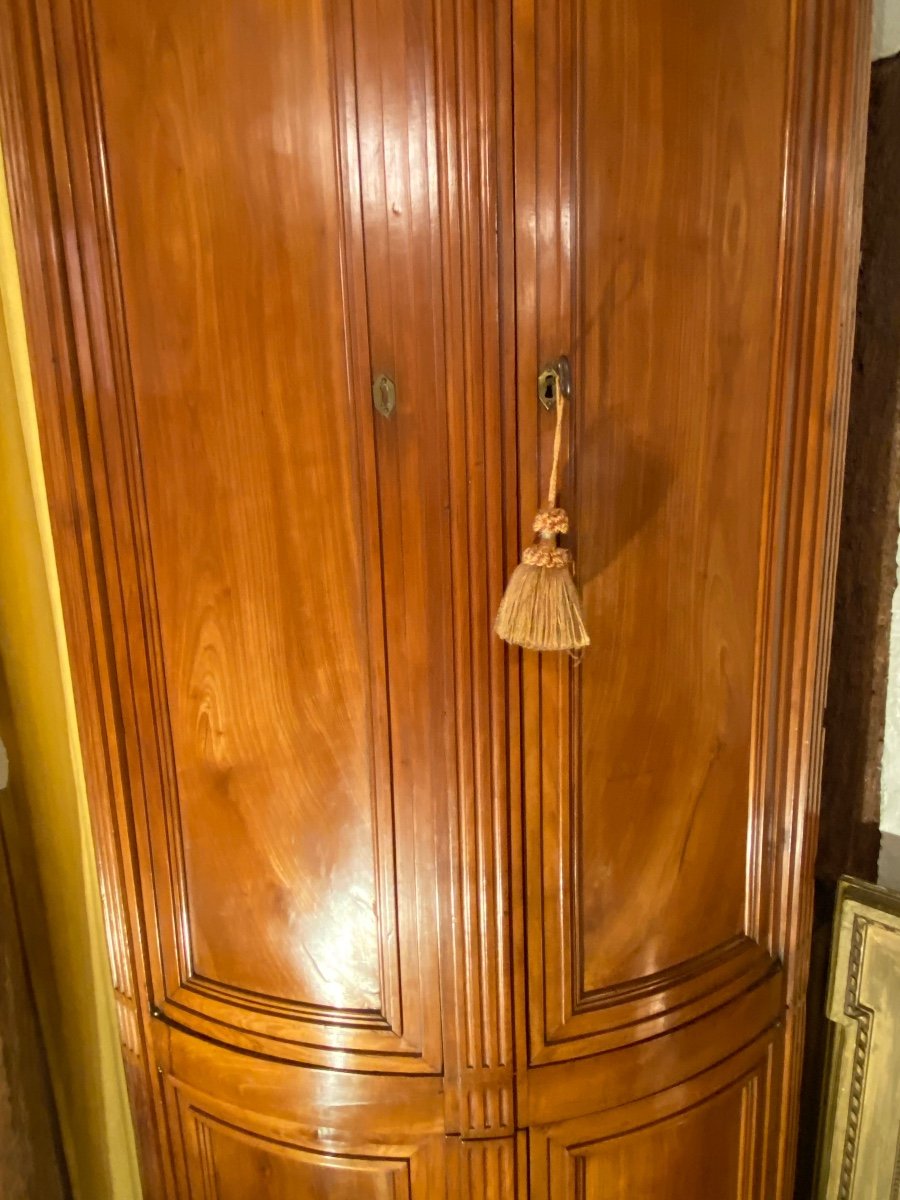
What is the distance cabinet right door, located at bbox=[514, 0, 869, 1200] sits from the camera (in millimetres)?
753

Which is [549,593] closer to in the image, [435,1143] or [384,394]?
[384,394]

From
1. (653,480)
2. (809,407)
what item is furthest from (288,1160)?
(809,407)

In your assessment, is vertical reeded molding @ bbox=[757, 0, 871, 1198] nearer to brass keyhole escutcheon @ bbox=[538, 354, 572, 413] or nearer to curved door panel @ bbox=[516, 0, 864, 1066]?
curved door panel @ bbox=[516, 0, 864, 1066]

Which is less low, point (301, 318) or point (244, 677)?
point (301, 318)

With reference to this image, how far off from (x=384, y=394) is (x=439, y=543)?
0.14 meters

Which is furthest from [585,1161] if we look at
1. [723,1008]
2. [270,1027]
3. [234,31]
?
[234,31]

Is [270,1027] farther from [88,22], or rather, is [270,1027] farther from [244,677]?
[88,22]

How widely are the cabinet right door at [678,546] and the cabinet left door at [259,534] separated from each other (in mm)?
95

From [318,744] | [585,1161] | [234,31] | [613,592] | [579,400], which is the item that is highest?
[234,31]

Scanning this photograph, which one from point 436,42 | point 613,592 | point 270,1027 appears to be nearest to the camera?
point 436,42

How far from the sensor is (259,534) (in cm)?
83

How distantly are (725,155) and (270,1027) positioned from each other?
937 millimetres

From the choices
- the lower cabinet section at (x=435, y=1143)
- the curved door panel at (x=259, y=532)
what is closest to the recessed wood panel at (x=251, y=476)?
the curved door panel at (x=259, y=532)

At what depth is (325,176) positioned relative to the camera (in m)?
0.75
